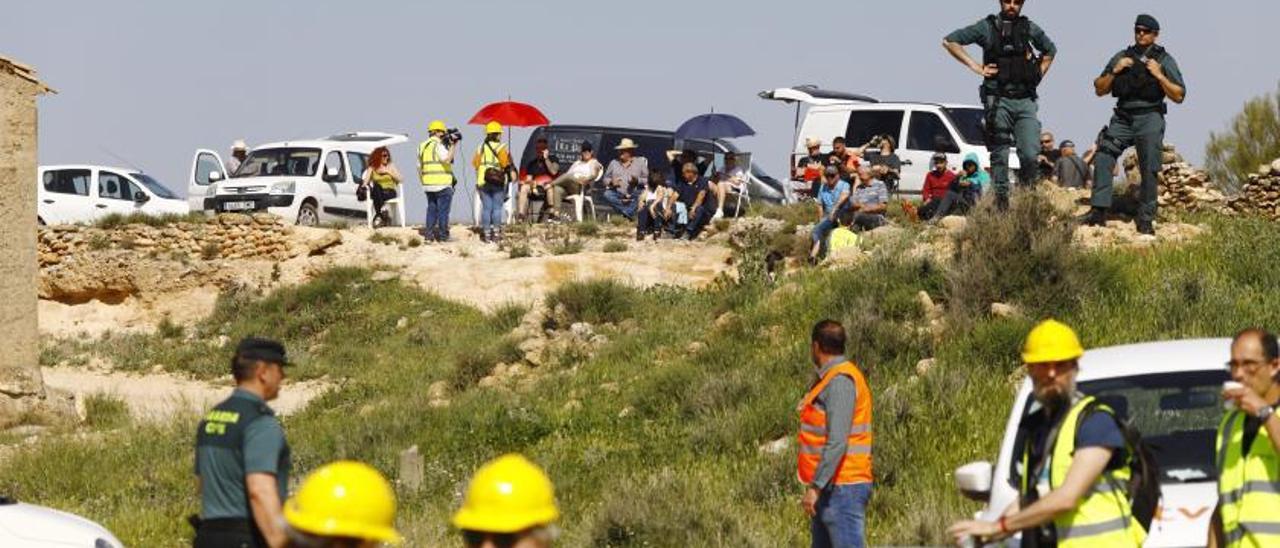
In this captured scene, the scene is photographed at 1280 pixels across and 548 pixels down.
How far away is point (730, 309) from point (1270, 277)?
5.59 meters

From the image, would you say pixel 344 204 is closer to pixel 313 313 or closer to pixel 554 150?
pixel 554 150

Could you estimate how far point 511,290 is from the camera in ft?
88.1

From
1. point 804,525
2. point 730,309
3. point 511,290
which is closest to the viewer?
point 804,525

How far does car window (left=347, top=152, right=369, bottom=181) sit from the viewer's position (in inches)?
1318

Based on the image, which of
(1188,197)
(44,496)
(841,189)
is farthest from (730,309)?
(44,496)

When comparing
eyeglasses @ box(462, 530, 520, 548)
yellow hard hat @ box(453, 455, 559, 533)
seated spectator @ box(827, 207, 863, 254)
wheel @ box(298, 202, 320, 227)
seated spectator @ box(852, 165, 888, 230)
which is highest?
yellow hard hat @ box(453, 455, 559, 533)

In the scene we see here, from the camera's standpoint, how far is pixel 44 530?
1037cm

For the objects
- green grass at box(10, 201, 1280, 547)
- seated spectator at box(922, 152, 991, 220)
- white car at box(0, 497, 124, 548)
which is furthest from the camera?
seated spectator at box(922, 152, 991, 220)

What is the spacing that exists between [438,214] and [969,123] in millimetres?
7331

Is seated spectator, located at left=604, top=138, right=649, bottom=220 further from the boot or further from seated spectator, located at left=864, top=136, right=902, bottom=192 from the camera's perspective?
the boot

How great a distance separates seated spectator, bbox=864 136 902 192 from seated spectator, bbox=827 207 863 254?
3.17 metres

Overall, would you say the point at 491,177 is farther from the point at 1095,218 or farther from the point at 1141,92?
the point at 1141,92

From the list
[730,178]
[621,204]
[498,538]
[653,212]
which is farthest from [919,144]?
[498,538]

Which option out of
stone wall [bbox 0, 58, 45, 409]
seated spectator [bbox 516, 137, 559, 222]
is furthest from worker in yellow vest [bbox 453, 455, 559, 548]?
seated spectator [bbox 516, 137, 559, 222]
